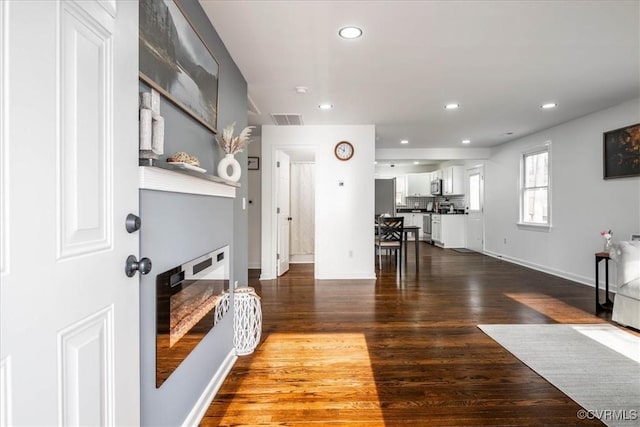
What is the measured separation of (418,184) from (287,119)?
669cm

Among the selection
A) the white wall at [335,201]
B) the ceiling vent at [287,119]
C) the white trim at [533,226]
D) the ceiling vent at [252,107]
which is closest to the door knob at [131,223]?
the ceiling vent at [252,107]

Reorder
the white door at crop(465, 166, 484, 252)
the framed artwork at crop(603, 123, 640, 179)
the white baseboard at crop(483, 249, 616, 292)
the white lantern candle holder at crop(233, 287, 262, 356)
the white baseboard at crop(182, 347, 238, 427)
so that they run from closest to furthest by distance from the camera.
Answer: the white baseboard at crop(182, 347, 238, 427), the white lantern candle holder at crop(233, 287, 262, 356), the framed artwork at crop(603, 123, 640, 179), the white baseboard at crop(483, 249, 616, 292), the white door at crop(465, 166, 484, 252)

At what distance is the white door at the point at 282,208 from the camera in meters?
5.30

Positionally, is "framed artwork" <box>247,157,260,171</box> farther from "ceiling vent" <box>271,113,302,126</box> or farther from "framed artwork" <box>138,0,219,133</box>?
"framed artwork" <box>138,0,219,133</box>

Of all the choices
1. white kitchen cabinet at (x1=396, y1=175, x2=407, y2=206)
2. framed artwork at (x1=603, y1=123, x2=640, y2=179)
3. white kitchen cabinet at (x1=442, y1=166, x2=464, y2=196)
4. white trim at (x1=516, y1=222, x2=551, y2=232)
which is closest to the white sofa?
framed artwork at (x1=603, y1=123, x2=640, y2=179)

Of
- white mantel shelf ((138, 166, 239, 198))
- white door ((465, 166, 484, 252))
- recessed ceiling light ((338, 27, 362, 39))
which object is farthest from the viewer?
white door ((465, 166, 484, 252))

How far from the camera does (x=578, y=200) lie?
481 cm

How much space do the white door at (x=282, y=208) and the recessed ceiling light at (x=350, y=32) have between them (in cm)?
296

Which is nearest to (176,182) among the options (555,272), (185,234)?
(185,234)

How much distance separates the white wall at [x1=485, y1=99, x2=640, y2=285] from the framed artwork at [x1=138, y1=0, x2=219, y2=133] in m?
4.79

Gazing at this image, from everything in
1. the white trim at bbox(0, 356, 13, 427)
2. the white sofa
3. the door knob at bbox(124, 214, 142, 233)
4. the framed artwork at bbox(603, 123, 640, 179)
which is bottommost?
the white sofa

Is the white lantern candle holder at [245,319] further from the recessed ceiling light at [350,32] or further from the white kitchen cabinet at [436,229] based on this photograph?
the white kitchen cabinet at [436,229]

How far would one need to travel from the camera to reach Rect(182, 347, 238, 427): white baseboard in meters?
1.69

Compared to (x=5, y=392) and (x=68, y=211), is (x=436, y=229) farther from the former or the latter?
(x=5, y=392)
